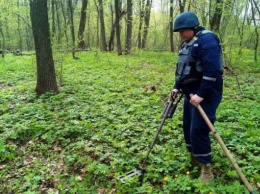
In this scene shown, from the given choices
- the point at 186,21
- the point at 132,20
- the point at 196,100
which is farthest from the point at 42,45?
the point at 132,20

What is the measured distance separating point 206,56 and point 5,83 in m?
8.67

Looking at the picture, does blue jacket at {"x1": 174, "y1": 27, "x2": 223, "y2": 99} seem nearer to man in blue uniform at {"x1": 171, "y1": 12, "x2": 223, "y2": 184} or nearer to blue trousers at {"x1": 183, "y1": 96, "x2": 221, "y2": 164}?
man in blue uniform at {"x1": 171, "y1": 12, "x2": 223, "y2": 184}

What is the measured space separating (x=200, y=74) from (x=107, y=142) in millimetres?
2504

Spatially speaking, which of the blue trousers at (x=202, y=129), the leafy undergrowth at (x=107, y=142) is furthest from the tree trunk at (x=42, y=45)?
the blue trousers at (x=202, y=129)

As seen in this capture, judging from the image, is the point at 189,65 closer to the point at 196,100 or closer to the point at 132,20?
the point at 196,100

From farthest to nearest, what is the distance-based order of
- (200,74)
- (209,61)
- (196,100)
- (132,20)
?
(132,20)
(200,74)
(196,100)
(209,61)

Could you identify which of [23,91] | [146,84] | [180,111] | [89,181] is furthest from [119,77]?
[89,181]

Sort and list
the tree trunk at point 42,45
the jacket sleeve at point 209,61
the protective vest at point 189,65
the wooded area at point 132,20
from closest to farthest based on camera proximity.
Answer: the jacket sleeve at point 209,61, the protective vest at point 189,65, the tree trunk at point 42,45, the wooded area at point 132,20

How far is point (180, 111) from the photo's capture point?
20.7 ft

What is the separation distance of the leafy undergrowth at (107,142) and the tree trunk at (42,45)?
0.49 metres

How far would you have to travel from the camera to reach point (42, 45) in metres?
7.34

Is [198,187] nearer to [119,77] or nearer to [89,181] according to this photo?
[89,181]

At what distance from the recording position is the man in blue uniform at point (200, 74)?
3.11 m

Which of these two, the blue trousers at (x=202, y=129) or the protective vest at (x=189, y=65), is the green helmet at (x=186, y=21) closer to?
the protective vest at (x=189, y=65)
